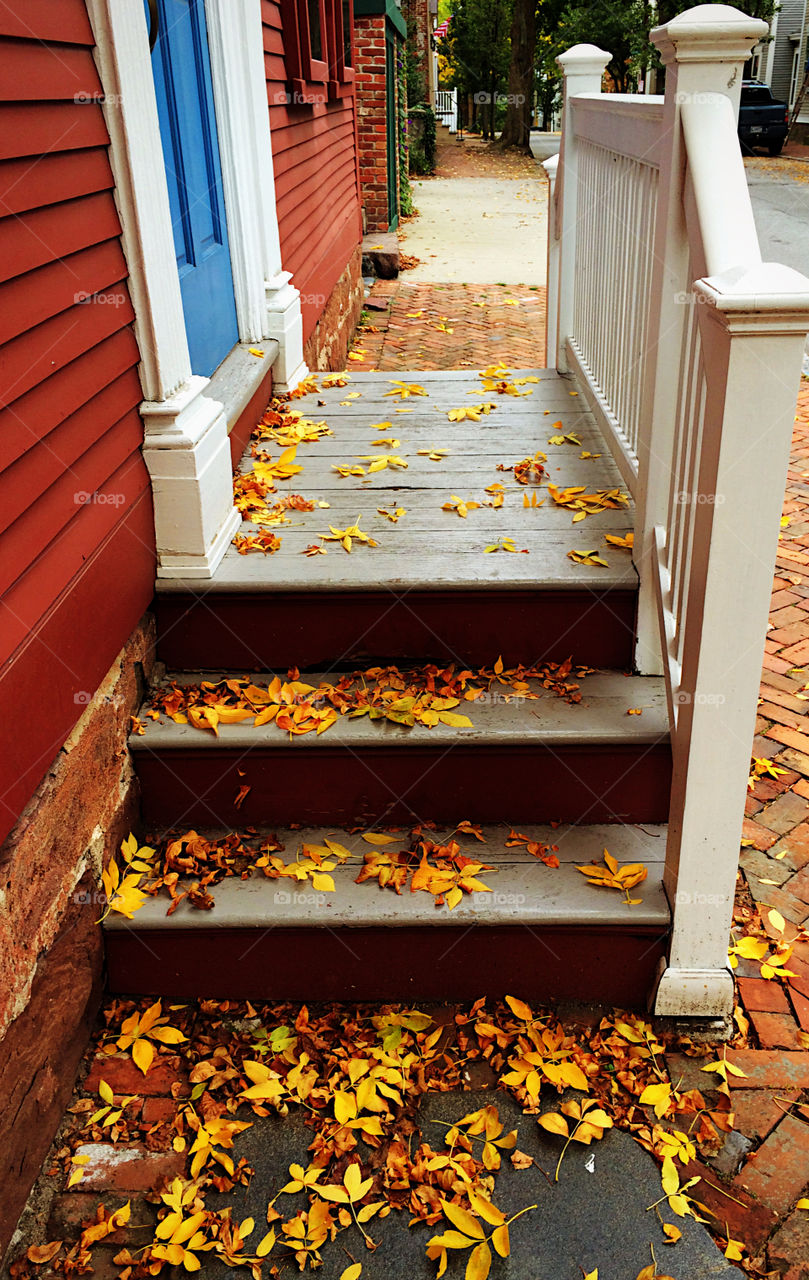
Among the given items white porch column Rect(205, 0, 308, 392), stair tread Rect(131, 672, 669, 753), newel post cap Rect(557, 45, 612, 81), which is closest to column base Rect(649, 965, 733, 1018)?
stair tread Rect(131, 672, 669, 753)

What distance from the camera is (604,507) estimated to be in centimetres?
329

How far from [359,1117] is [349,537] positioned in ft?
5.37

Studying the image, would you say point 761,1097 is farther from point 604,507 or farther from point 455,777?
Answer: point 604,507

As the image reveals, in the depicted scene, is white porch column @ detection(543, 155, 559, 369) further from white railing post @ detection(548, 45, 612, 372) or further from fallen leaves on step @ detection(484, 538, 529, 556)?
fallen leaves on step @ detection(484, 538, 529, 556)

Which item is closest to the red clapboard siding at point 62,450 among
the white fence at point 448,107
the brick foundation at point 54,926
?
the brick foundation at point 54,926

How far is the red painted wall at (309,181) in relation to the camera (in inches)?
191

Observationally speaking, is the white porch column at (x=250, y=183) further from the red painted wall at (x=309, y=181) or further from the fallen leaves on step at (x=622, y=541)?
the fallen leaves on step at (x=622, y=541)

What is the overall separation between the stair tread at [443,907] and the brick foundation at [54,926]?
169 millimetres

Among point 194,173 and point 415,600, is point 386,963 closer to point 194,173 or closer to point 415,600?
point 415,600

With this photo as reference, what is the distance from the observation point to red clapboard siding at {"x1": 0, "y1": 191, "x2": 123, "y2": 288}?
6.08 feet

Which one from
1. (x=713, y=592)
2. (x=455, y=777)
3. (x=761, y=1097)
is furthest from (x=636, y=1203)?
(x=713, y=592)

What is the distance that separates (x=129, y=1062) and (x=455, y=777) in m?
1.01

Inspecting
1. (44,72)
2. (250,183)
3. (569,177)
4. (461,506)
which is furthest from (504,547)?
(569,177)

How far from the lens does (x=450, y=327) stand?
29.0 ft
